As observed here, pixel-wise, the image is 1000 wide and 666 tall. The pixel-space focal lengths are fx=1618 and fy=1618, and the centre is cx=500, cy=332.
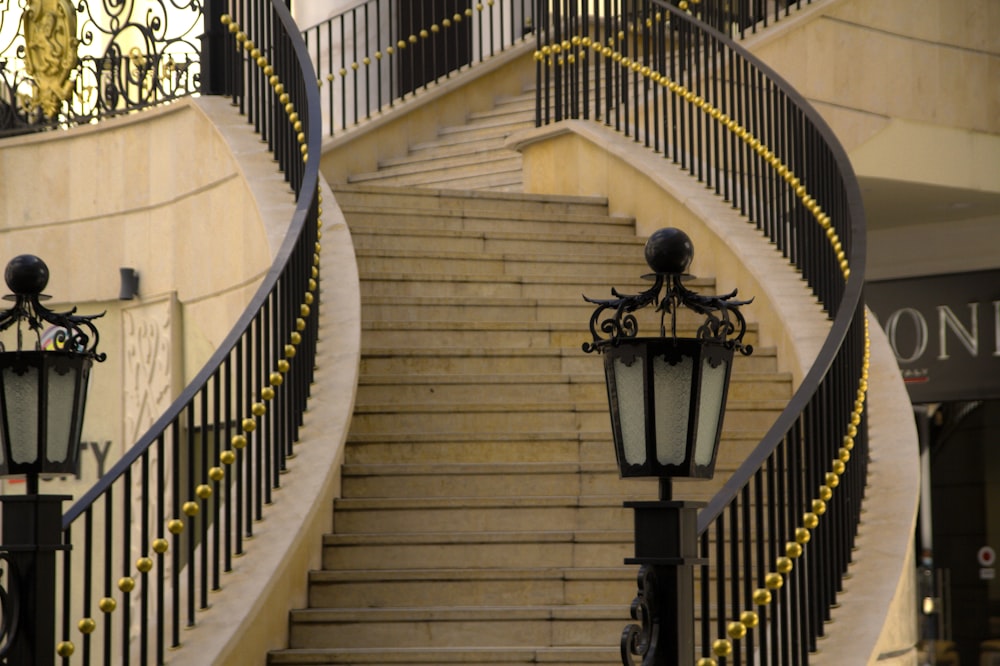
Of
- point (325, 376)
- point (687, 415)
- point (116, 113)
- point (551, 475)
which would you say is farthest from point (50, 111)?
point (687, 415)

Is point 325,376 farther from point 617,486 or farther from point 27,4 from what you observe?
point 27,4

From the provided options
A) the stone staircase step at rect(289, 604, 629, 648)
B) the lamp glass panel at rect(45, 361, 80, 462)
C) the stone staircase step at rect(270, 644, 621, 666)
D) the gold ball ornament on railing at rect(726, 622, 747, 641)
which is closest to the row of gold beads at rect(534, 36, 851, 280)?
the stone staircase step at rect(289, 604, 629, 648)

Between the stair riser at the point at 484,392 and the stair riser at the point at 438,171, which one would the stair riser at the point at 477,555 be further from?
the stair riser at the point at 438,171

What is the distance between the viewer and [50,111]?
11.8 meters

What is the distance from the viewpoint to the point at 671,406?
13.9ft

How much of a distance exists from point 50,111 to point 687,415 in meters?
8.61

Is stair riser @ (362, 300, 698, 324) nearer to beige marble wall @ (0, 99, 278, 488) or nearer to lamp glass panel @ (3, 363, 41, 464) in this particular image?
beige marble wall @ (0, 99, 278, 488)

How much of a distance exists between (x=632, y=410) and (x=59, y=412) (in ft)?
7.06

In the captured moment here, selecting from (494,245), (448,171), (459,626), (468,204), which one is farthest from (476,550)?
(448,171)

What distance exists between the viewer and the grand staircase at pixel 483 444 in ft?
21.6

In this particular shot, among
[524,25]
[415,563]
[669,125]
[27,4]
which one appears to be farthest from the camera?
[524,25]

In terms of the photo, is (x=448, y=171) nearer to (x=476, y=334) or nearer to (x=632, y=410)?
(x=476, y=334)

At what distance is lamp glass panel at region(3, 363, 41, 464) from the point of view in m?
5.37

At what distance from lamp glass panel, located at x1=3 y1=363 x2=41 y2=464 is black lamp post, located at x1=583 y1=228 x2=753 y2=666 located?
82.1 inches
